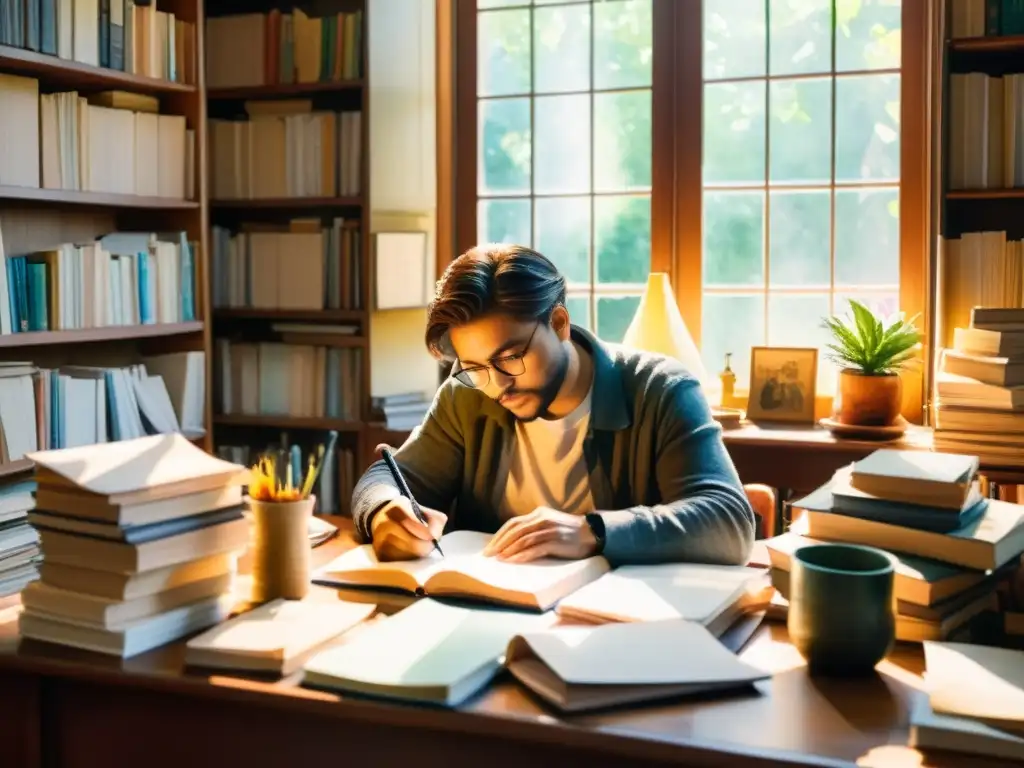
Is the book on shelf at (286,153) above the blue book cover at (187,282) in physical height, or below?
above

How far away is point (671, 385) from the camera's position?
7.15 ft

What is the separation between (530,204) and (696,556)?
2.31 meters

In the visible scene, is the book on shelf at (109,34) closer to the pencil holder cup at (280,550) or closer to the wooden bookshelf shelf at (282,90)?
the wooden bookshelf shelf at (282,90)

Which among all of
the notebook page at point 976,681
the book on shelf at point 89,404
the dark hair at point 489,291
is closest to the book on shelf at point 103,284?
the book on shelf at point 89,404

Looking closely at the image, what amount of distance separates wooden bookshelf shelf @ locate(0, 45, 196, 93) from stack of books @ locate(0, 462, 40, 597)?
104 centimetres

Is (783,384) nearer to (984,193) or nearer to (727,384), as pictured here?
(727,384)

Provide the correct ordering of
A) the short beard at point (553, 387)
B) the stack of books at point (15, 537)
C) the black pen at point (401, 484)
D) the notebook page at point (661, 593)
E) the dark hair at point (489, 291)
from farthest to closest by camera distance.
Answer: the stack of books at point (15, 537), the short beard at point (553, 387), the dark hair at point (489, 291), the black pen at point (401, 484), the notebook page at point (661, 593)

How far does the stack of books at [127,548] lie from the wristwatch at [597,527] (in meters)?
0.53

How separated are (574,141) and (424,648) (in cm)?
274

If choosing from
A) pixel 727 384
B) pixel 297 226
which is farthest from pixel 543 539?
pixel 297 226

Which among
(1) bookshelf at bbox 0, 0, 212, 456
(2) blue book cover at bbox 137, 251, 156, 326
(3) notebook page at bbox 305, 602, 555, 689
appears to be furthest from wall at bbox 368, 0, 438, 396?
(3) notebook page at bbox 305, 602, 555, 689

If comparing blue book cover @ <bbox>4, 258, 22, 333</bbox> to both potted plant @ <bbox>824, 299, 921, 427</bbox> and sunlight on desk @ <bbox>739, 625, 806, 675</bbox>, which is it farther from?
sunlight on desk @ <bbox>739, 625, 806, 675</bbox>

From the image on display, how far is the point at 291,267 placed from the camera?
154 inches

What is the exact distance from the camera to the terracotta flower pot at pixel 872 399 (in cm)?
321
